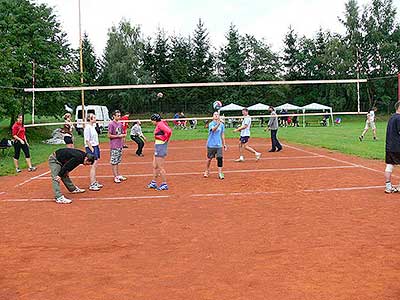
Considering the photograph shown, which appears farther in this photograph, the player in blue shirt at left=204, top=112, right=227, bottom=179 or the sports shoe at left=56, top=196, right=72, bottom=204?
the player in blue shirt at left=204, top=112, right=227, bottom=179

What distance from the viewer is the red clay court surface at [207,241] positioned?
487 centimetres

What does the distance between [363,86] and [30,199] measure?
55973 mm

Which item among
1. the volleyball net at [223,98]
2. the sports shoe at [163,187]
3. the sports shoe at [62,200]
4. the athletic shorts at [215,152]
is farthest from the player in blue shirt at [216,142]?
the volleyball net at [223,98]

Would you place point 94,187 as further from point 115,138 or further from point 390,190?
point 390,190

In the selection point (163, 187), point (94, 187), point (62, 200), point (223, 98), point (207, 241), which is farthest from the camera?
point (223, 98)

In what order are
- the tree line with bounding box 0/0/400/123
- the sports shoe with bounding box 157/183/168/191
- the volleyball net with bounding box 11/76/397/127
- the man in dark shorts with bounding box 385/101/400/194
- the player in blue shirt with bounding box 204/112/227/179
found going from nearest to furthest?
1. the man in dark shorts with bounding box 385/101/400/194
2. the sports shoe with bounding box 157/183/168/191
3. the player in blue shirt with bounding box 204/112/227/179
4. the volleyball net with bounding box 11/76/397/127
5. the tree line with bounding box 0/0/400/123

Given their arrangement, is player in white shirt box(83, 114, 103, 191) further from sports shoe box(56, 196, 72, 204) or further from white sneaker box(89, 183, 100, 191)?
sports shoe box(56, 196, 72, 204)

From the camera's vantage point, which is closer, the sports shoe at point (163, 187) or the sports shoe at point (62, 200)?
the sports shoe at point (62, 200)

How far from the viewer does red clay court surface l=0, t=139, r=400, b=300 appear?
4.87 metres

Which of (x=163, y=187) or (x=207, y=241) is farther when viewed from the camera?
(x=163, y=187)

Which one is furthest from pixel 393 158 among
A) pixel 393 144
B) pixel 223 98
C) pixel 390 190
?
pixel 223 98

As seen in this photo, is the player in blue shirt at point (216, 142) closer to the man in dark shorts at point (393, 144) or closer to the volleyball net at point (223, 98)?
the man in dark shorts at point (393, 144)

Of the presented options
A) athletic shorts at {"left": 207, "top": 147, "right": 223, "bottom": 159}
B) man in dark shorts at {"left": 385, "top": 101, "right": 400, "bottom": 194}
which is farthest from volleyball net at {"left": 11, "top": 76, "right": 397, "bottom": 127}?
man in dark shorts at {"left": 385, "top": 101, "right": 400, "bottom": 194}

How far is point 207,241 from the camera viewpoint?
6.58 m
